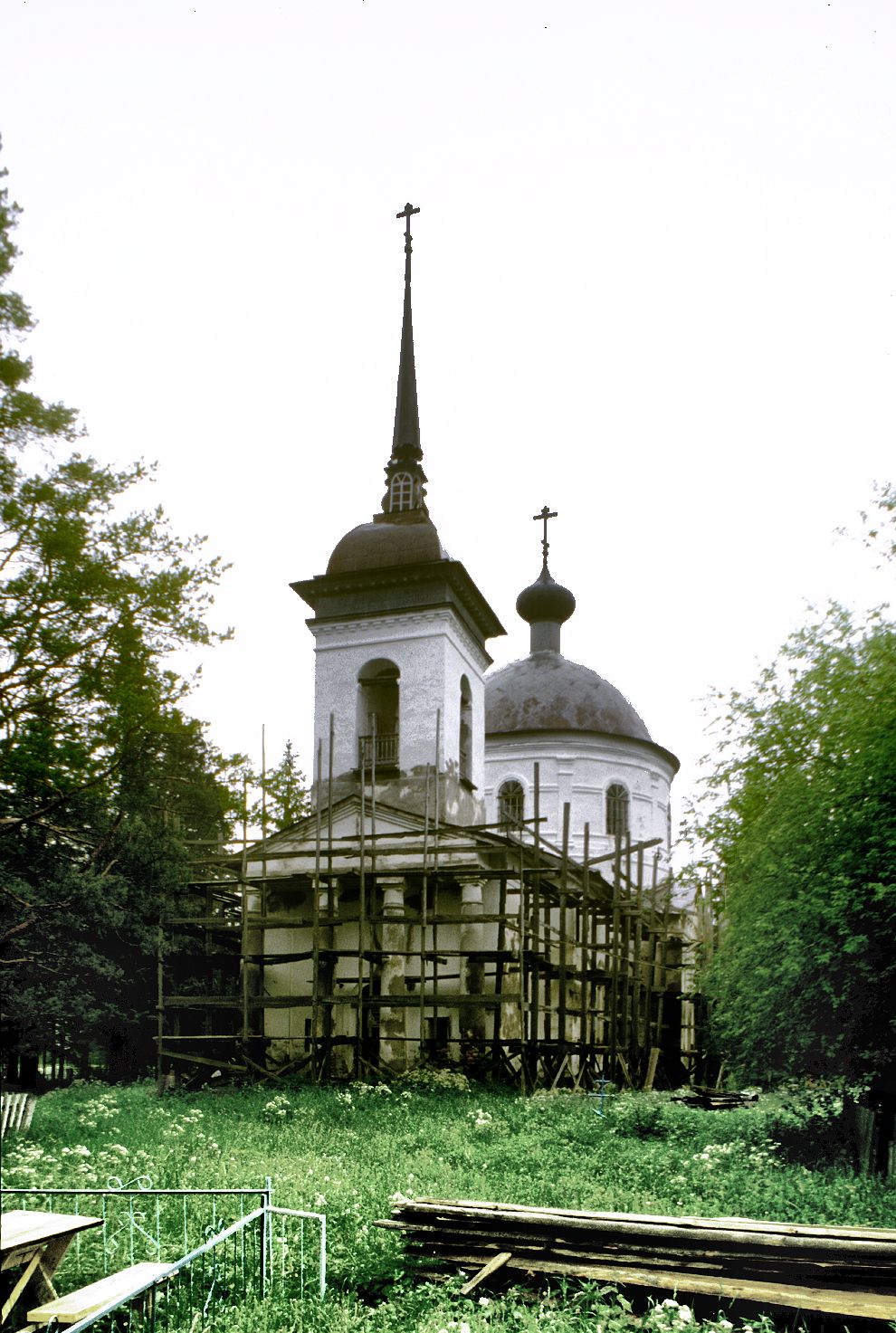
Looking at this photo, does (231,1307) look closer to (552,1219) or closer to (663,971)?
(552,1219)

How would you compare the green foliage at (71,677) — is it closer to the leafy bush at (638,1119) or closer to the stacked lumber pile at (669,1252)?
the stacked lumber pile at (669,1252)

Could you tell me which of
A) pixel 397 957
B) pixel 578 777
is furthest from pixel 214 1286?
pixel 578 777

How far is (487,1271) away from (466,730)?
18.2 m

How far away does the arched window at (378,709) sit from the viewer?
23641mm

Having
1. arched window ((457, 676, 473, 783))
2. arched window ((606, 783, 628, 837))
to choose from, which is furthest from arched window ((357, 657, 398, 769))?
arched window ((606, 783, 628, 837))

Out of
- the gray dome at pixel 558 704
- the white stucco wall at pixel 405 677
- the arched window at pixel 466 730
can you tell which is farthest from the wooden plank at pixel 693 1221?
the gray dome at pixel 558 704

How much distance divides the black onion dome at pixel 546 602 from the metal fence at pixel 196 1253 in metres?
28.5

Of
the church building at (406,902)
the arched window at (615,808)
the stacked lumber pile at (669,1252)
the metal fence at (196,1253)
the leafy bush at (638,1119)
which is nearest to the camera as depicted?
the stacked lumber pile at (669,1252)

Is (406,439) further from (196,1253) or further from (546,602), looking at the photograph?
(196,1253)

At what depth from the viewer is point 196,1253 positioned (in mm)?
6340

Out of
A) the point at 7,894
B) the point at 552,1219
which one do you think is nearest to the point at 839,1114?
the point at 552,1219

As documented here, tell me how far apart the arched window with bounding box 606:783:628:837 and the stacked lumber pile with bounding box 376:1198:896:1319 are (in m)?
24.7

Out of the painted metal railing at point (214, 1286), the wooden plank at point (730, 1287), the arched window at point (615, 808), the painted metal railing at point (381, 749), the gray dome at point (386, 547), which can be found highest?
the gray dome at point (386, 547)

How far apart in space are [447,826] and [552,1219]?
13.8m
